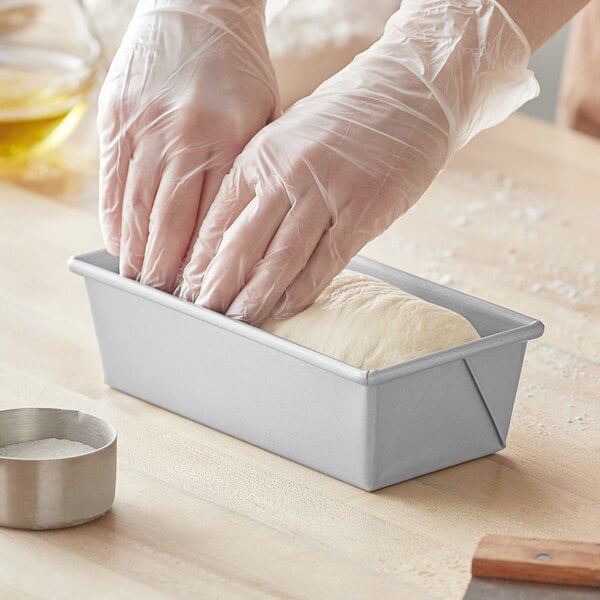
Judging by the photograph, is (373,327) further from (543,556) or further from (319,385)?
(543,556)

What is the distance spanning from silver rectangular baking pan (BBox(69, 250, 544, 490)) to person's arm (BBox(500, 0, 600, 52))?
27 cm

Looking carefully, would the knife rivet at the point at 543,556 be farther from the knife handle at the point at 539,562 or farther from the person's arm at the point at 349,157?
the person's arm at the point at 349,157

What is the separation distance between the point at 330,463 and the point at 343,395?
85mm

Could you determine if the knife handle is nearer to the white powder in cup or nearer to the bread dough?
the bread dough

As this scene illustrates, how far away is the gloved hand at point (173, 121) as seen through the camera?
118 cm

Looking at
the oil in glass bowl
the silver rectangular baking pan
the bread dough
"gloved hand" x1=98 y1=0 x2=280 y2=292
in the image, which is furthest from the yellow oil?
the bread dough

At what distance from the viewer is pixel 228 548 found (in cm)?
94

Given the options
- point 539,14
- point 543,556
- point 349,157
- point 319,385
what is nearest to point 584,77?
point 539,14

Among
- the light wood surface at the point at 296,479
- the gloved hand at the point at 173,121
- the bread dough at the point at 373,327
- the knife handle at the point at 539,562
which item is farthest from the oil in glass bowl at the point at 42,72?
the knife handle at the point at 539,562

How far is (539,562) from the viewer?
874 millimetres

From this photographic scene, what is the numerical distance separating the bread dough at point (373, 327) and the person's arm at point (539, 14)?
0.30 m

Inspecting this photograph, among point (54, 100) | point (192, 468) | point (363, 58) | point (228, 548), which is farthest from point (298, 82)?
point (228, 548)

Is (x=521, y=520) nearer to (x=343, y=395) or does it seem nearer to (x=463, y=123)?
(x=343, y=395)

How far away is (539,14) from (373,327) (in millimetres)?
375
